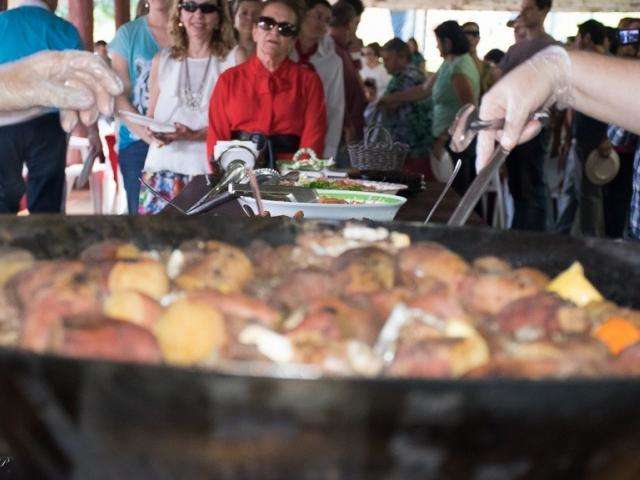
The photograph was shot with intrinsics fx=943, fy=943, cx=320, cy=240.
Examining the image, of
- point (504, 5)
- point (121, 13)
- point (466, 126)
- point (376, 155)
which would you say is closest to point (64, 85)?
point (466, 126)

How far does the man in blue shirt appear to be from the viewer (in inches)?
158

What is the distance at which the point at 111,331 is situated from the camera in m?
0.57

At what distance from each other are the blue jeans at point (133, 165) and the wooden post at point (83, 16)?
213 inches

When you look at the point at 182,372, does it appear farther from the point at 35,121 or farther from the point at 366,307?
the point at 35,121

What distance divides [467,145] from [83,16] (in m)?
8.86

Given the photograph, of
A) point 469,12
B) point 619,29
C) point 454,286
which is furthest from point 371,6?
point 454,286

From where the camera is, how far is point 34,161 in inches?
168

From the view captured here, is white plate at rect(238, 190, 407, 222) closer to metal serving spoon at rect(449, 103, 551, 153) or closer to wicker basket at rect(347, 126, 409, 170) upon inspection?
metal serving spoon at rect(449, 103, 551, 153)

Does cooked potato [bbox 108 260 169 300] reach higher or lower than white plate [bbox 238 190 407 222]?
higher

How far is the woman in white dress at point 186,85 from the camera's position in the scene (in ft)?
12.2

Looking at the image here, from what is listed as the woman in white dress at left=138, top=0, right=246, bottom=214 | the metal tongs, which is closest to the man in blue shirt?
the woman in white dress at left=138, top=0, right=246, bottom=214

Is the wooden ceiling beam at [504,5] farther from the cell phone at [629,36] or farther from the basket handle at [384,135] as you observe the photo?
the basket handle at [384,135]

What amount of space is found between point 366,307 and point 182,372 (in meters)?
0.23

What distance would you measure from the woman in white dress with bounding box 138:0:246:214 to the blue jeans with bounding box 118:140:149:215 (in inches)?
16.3
